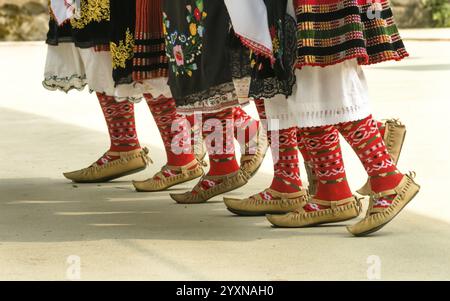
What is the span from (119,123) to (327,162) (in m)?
1.38

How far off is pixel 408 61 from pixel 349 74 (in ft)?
24.0

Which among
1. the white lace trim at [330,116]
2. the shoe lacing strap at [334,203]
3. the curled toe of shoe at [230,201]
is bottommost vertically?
the curled toe of shoe at [230,201]

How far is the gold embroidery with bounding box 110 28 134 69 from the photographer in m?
4.29

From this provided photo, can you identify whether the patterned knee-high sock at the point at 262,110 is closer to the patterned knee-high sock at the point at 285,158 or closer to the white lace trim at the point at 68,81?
the patterned knee-high sock at the point at 285,158

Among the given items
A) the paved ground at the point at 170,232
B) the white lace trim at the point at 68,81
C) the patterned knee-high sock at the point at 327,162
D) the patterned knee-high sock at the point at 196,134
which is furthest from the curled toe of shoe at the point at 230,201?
the white lace trim at the point at 68,81

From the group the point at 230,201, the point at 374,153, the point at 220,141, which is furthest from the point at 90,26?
the point at 374,153

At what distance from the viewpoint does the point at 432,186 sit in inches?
179

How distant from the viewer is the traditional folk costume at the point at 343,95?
11.5 ft

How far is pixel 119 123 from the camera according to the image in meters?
4.84

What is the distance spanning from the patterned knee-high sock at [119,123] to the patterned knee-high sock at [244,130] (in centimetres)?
53

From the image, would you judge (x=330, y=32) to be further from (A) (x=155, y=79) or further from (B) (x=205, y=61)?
(A) (x=155, y=79)

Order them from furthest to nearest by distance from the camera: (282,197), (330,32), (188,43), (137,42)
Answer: (137,42) → (282,197) → (188,43) → (330,32)

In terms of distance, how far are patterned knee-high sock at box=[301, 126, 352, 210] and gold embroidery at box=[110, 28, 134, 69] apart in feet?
3.01

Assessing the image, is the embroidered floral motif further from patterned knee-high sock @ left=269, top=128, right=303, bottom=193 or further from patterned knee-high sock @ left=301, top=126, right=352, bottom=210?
patterned knee-high sock @ left=301, top=126, right=352, bottom=210
